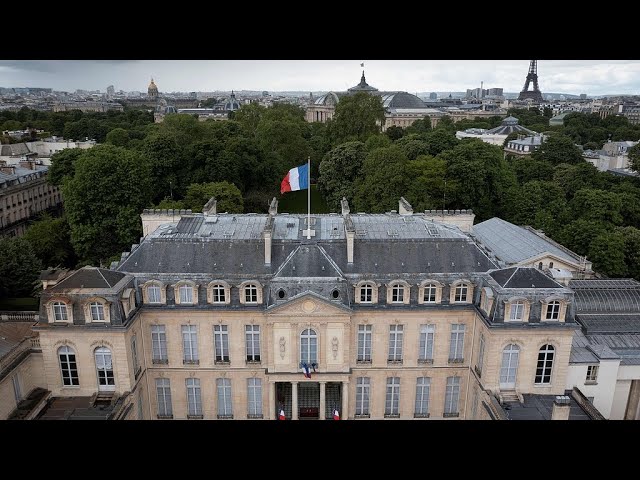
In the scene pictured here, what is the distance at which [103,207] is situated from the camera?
50344 mm

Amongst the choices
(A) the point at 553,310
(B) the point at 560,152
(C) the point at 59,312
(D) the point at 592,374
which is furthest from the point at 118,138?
(D) the point at 592,374

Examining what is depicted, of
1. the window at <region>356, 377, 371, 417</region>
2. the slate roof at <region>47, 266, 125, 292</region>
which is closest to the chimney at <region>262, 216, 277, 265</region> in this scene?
the slate roof at <region>47, 266, 125, 292</region>

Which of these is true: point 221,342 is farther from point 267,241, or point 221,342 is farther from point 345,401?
point 345,401

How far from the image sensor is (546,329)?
27734mm

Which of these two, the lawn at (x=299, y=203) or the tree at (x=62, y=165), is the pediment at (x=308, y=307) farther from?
the lawn at (x=299, y=203)

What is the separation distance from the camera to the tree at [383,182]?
181 feet

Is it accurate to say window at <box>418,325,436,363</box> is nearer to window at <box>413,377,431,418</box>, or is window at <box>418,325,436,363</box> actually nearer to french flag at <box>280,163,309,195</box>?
window at <box>413,377,431,418</box>

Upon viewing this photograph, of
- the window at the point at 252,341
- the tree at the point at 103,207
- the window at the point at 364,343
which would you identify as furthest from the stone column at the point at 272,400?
the tree at the point at 103,207

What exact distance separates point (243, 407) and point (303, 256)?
31.4 ft

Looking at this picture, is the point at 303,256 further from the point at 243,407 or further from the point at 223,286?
the point at 243,407

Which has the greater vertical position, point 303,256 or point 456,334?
point 303,256

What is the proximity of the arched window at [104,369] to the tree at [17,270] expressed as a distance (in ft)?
68.3

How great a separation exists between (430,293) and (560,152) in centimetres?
5953
